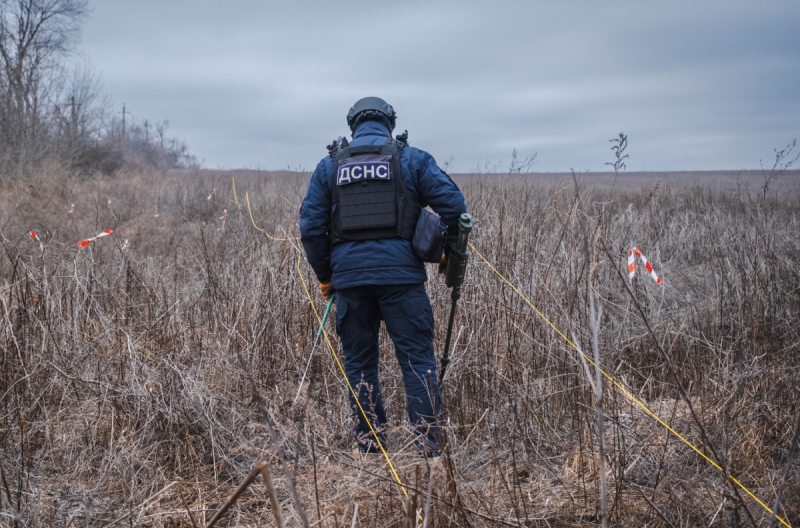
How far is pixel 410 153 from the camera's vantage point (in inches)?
121

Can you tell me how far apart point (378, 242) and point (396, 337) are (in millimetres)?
498

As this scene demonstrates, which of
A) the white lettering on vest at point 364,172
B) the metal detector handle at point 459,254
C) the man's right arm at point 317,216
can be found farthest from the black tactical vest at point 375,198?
the metal detector handle at point 459,254

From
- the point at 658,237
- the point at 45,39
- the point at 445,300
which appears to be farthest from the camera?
the point at 45,39

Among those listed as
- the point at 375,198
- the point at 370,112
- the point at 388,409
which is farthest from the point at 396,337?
the point at 370,112

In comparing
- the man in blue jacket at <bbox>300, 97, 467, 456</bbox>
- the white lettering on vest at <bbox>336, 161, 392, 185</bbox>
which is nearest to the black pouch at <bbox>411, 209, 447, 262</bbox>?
the man in blue jacket at <bbox>300, 97, 467, 456</bbox>

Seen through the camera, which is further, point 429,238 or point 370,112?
point 370,112

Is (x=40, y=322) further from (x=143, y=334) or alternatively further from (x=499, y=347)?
(x=499, y=347)

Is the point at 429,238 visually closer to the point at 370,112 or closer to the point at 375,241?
the point at 375,241

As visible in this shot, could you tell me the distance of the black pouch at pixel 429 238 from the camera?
9.64 feet

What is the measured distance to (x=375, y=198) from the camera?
302 centimetres

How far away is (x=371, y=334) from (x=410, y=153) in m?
0.97

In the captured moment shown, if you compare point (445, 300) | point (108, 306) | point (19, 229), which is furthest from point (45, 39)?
point (445, 300)

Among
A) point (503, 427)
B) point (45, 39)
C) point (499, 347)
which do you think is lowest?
point (503, 427)

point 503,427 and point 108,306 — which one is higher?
point 108,306
